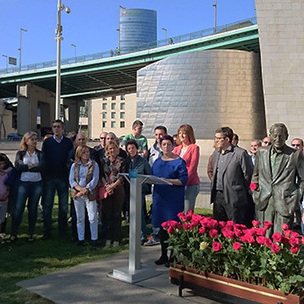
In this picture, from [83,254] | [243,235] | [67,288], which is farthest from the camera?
[83,254]

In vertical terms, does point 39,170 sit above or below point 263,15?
below

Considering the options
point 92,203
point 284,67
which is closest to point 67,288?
point 92,203

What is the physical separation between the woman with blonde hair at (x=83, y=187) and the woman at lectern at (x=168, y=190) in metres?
1.43

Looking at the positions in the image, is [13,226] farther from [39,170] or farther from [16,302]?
[16,302]

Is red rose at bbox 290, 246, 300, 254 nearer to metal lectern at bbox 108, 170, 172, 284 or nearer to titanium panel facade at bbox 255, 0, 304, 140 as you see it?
metal lectern at bbox 108, 170, 172, 284

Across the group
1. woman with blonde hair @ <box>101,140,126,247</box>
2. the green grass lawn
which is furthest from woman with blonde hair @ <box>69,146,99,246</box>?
the green grass lawn

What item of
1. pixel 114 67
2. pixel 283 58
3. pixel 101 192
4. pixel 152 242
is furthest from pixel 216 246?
pixel 114 67

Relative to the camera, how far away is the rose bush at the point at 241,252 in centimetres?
353

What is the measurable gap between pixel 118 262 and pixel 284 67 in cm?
2238

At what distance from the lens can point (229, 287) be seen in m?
3.79

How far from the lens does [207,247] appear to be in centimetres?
406

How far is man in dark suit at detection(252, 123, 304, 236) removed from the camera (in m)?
4.38

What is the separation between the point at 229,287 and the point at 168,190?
1744 mm

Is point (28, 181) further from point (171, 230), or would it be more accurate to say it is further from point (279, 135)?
point (279, 135)
